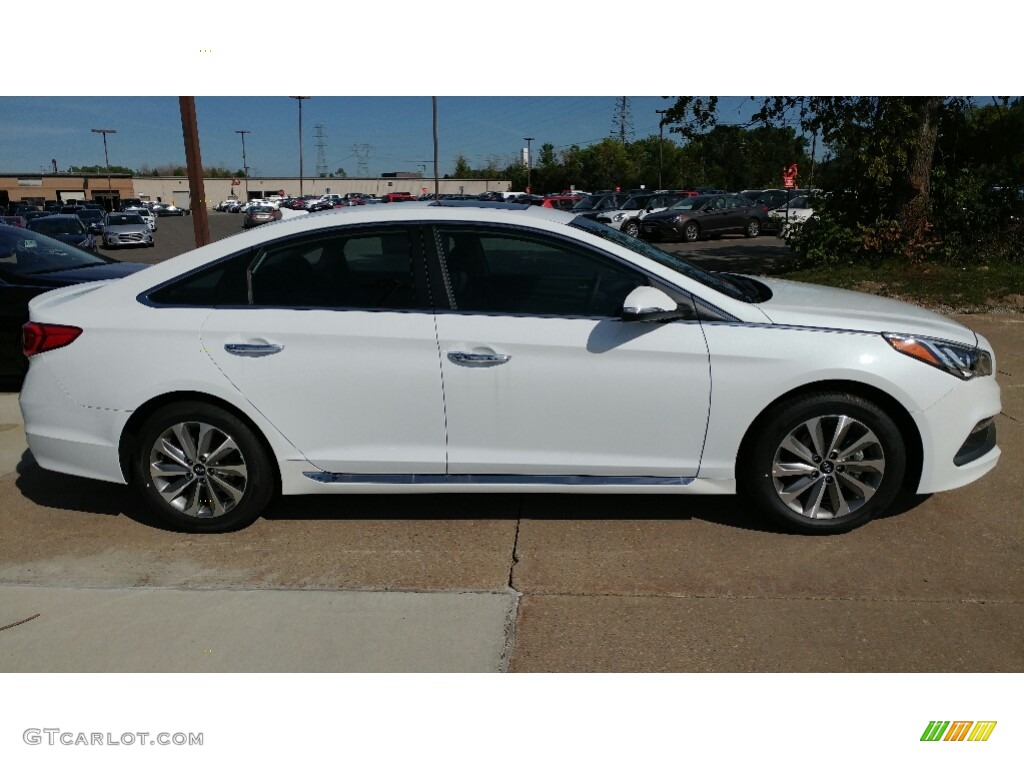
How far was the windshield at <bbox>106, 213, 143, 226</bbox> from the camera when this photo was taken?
3165 centimetres

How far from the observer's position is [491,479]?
13.6 feet

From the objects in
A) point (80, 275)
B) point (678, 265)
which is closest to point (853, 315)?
point (678, 265)

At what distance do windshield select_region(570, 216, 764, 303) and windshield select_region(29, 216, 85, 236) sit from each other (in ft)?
73.3

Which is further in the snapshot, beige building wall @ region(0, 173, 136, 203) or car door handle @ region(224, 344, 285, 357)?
beige building wall @ region(0, 173, 136, 203)

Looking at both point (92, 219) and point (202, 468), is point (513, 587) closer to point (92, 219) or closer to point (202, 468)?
point (202, 468)

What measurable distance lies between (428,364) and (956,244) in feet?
39.2

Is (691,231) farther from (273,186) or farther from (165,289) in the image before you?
(273,186)

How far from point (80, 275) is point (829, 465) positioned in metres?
6.56

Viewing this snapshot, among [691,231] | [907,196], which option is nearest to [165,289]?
[907,196]

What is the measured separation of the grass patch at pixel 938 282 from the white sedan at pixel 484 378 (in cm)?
727

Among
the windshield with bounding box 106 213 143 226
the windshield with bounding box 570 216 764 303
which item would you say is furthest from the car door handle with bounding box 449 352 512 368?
the windshield with bounding box 106 213 143 226

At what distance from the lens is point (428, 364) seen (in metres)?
4.00

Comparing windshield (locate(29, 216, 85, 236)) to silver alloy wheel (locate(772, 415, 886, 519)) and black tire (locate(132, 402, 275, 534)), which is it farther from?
silver alloy wheel (locate(772, 415, 886, 519))
